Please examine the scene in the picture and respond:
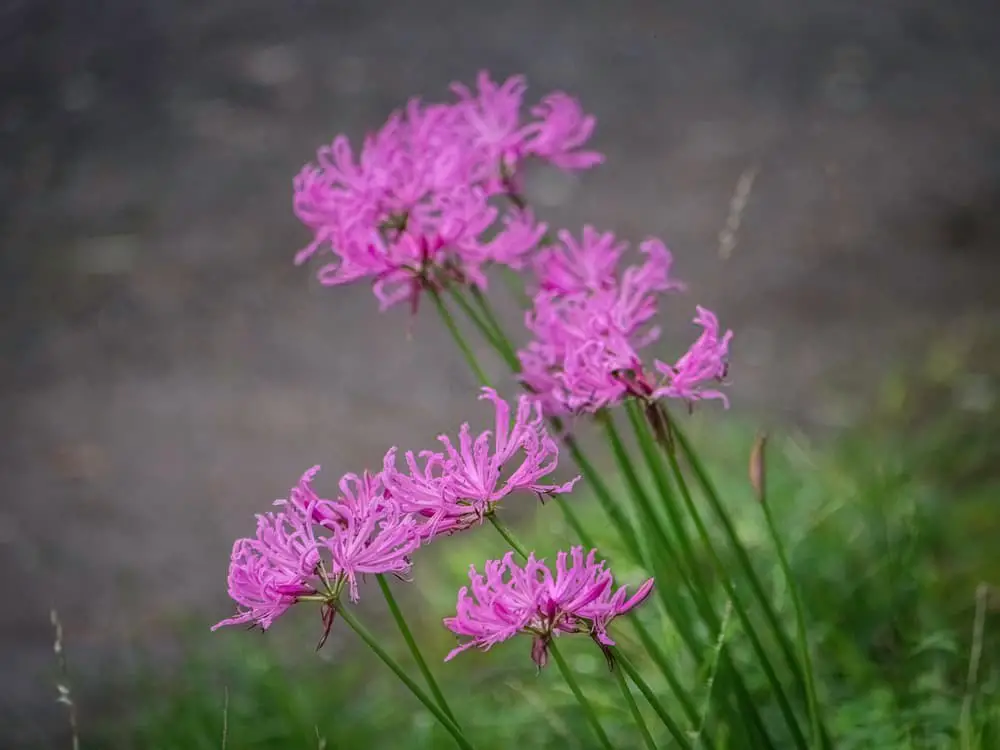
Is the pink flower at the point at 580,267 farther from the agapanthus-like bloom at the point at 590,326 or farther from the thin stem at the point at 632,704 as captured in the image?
the thin stem at the point at 632,704

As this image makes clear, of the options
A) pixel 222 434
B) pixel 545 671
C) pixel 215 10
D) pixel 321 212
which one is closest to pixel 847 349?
pixel 545 671

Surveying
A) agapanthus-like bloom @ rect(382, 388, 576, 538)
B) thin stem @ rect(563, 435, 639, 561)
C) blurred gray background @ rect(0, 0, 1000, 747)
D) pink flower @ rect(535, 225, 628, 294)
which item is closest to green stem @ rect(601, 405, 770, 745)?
thin stem @ rect(563, 435, 639, 561)

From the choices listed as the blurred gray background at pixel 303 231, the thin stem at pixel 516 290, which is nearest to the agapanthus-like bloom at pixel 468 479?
the thin stem at pixel 516 290

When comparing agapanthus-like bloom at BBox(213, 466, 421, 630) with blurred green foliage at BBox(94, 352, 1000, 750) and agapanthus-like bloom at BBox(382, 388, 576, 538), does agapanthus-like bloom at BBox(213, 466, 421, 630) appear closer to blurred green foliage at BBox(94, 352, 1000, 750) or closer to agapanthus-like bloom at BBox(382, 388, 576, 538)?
agapanthus-like bloom at BBox(382, 388, 576, 538)

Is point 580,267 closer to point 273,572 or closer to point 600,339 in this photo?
point 600,339

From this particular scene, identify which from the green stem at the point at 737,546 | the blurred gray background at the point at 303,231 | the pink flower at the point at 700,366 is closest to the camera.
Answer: the pink flower at the point at 700,366

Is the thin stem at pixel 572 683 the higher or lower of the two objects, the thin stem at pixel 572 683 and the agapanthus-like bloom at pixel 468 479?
the lower

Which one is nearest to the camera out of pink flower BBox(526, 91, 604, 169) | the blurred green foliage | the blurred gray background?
pink flower BBox(526, 91, 604, 169)
